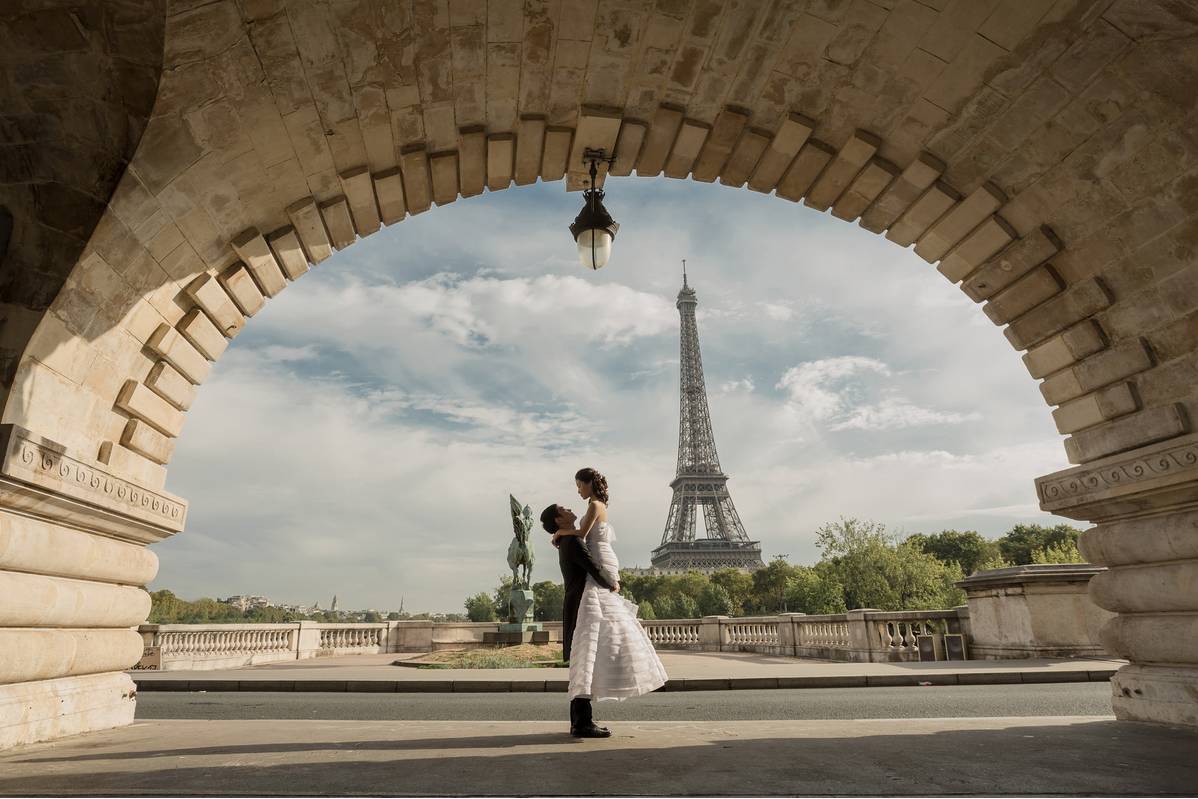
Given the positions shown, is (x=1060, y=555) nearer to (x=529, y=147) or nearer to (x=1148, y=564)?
(x=1148, y=564)

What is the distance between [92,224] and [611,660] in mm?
4500

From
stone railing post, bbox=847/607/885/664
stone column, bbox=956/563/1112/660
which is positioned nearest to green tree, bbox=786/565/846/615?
stone railing post, bbox=847/607/885/664

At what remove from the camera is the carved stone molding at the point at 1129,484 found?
4926 millimetres

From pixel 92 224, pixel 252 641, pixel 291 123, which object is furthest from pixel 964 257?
pixel 252 641

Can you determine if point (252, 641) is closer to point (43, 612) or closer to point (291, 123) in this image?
point (43, 612)

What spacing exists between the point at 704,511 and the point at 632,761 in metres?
85.7

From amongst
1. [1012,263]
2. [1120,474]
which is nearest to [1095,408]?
[1120,474]

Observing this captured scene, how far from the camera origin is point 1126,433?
18.0 feet

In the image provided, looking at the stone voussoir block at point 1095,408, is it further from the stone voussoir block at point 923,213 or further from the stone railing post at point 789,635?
the stone railing post at point 789,635

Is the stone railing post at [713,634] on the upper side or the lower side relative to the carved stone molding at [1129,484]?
lower

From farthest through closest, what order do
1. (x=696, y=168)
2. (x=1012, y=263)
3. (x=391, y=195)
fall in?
(x=696, y=168) < (x=391, y=195) < (x=1012, y=263)

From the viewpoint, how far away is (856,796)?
3.19 m

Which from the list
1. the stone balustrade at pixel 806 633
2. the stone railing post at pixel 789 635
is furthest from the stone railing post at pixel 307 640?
the stone railing post at pixel 789 635

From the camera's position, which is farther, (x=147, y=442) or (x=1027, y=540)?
(x=1027, y=540)
